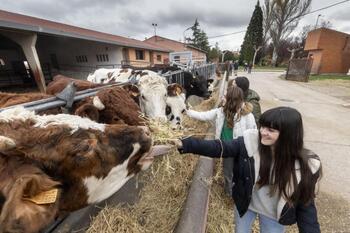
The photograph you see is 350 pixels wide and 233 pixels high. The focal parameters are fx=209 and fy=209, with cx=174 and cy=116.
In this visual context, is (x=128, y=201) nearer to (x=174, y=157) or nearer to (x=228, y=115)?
(x=174, y=157)

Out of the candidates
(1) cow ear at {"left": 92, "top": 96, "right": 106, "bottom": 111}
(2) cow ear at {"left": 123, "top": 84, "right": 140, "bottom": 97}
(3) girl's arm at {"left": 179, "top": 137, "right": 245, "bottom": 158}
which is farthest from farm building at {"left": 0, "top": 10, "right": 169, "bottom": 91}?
(3) girl's arm at {"left": 179, "top": 137, "right": 245, "bottom": 158}

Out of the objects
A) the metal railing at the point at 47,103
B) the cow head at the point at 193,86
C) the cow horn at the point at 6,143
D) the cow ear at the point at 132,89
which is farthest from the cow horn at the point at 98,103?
the cow head at the point at 193,86

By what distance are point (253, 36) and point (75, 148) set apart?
60.9 meters

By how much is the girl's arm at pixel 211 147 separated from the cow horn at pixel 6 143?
1.16m

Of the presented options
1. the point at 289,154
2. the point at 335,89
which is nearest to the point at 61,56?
the point at 289,154

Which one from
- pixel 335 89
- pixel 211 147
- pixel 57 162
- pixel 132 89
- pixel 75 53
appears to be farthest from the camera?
pixel 75 53

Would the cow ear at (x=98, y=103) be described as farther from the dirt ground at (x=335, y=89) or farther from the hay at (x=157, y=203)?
the dirt ground at (x=335, y=89)

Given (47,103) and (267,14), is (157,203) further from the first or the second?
(267,14)

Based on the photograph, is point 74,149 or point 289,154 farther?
point 289,154

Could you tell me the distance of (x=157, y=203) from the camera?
255 centimetres

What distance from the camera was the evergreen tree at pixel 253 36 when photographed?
53584mm

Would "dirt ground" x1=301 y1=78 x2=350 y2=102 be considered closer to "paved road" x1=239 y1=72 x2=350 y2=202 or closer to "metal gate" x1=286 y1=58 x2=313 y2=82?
"paved road" x1=239 y1=72 x2=350 y2=202

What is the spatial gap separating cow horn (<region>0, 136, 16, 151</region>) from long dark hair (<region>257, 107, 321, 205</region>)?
5.23ft

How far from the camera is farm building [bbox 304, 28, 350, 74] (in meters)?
26.1
